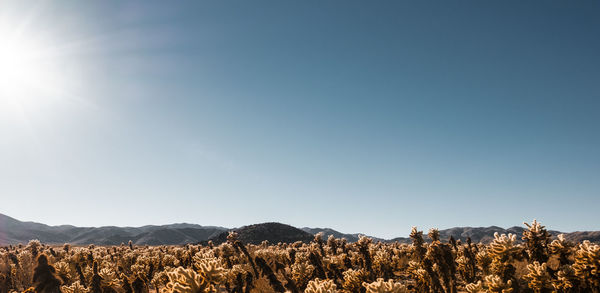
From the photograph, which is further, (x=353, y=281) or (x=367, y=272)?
(x=367, y=272)

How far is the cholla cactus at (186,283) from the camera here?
18.3 feet

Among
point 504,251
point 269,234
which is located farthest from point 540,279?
point 269,234

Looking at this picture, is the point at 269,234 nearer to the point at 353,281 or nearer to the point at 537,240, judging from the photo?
the point at 353,281

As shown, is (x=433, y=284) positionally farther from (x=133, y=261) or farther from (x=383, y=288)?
(x=133, y=261)

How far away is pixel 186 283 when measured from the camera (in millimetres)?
5676

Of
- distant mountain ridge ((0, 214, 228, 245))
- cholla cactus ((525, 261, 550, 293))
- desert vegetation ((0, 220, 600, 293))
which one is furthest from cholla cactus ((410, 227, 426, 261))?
distant mountain ridge ((0, 214, 228, 245))

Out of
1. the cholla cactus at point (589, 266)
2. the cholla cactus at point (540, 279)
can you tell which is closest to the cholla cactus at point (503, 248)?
the cholla cactus at point (540, 279)

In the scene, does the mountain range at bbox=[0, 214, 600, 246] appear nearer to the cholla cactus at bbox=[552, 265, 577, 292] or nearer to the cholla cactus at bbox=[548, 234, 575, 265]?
the cholla cactus at bbox=[548, 234, 575, 265]

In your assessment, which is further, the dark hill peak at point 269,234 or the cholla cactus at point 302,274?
the dark hill peak at point 269,234

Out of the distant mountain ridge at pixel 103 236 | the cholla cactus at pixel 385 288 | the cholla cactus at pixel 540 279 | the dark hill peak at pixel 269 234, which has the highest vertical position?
the cholla cactus at pixel 385 288

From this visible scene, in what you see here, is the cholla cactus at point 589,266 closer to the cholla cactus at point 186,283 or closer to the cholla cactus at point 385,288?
the cholla cactus at point 385,288

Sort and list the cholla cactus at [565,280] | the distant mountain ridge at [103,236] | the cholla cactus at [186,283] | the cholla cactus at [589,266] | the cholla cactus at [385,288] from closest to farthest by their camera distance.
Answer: the cholla cactus at [186,283], the cholla cactus at [385,288], the cholla cactus at [589,266], the cholla cactus at [565,280], the distant mountain ridge at [103,236]

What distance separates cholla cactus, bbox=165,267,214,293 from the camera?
5.59 m

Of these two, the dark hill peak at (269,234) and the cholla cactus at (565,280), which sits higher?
the cholla cactus at (565,280)
